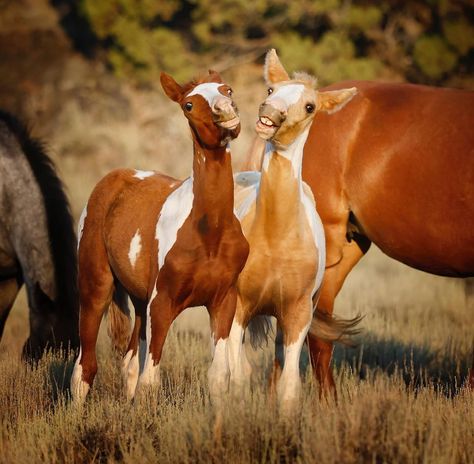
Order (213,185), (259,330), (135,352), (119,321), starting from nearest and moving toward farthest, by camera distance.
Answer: (213,185)
(135,352)
(259,330)
(119,321)

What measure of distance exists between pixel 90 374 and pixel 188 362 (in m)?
1.32

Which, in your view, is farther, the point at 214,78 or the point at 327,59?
the point at 327,59

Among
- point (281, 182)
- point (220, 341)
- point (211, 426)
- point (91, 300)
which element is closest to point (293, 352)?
point (220, 341)

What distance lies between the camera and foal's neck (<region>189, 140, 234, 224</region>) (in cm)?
435

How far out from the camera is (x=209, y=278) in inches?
169

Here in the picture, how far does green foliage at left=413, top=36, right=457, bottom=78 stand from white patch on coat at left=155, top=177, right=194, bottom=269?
1312 centimetres

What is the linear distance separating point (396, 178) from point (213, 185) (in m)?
1.93

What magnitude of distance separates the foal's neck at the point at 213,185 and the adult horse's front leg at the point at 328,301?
5.24 feet

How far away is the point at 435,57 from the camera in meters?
16.8

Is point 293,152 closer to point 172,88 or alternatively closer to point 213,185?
point 213,185

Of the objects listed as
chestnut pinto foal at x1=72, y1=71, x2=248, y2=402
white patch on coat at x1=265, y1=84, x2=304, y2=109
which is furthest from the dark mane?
white patch on coat at x1=265, y1=84, x2=304, y2=109

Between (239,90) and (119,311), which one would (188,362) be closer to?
(119,311)

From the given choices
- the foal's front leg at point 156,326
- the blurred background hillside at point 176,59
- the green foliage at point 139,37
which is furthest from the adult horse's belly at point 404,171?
the green foliage at point 139,37

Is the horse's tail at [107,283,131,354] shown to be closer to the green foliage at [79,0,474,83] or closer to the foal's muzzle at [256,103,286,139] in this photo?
the foal's muzzle at [256,103,286,139]
